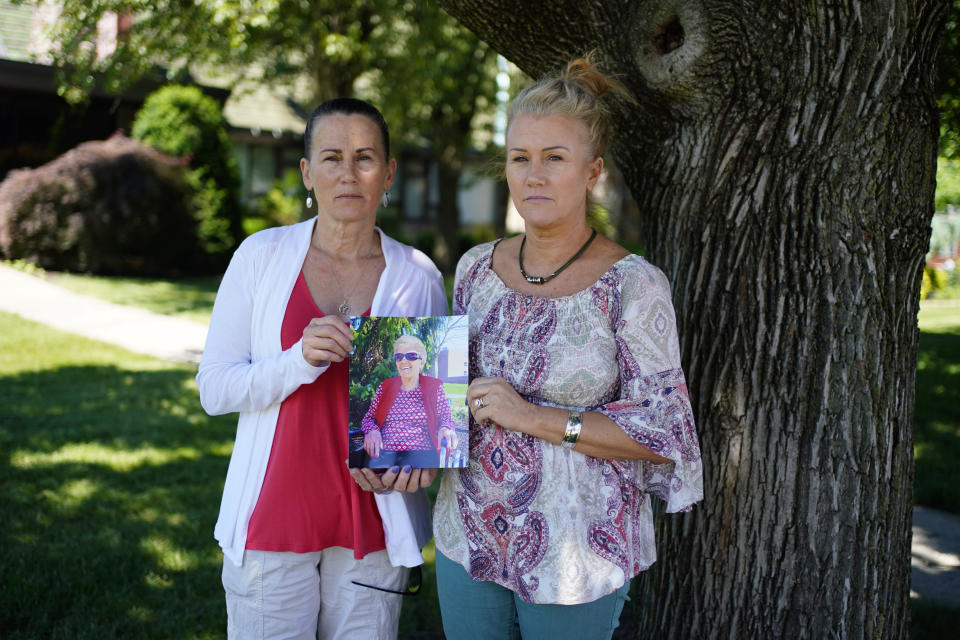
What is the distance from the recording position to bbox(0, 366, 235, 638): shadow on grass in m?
4.02

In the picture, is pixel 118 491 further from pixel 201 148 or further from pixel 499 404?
pixel 201 148

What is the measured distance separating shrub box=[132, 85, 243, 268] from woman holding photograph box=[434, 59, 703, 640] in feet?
48.5

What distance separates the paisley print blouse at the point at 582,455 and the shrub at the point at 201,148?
1487 centimetres

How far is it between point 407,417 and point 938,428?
7188mm

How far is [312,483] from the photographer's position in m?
2.57

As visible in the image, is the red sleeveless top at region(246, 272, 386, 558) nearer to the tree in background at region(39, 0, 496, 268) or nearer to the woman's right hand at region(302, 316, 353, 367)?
the woman's right hand at region(302, 316, 353, 367)

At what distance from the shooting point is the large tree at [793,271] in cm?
275

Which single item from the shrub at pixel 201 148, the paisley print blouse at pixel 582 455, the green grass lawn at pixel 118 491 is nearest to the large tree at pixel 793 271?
the paisley print blouse at pixel 582 455

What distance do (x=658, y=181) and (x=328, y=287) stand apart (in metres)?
1.34

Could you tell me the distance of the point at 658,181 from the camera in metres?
3.15

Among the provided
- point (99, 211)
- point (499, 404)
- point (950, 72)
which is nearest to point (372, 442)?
point (499, 404)

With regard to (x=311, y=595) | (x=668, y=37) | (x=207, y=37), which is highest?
(x=207, y=37)

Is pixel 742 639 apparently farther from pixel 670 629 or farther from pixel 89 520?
pixel 89 520

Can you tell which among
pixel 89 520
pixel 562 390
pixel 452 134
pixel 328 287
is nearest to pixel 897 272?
pixel 562 390
